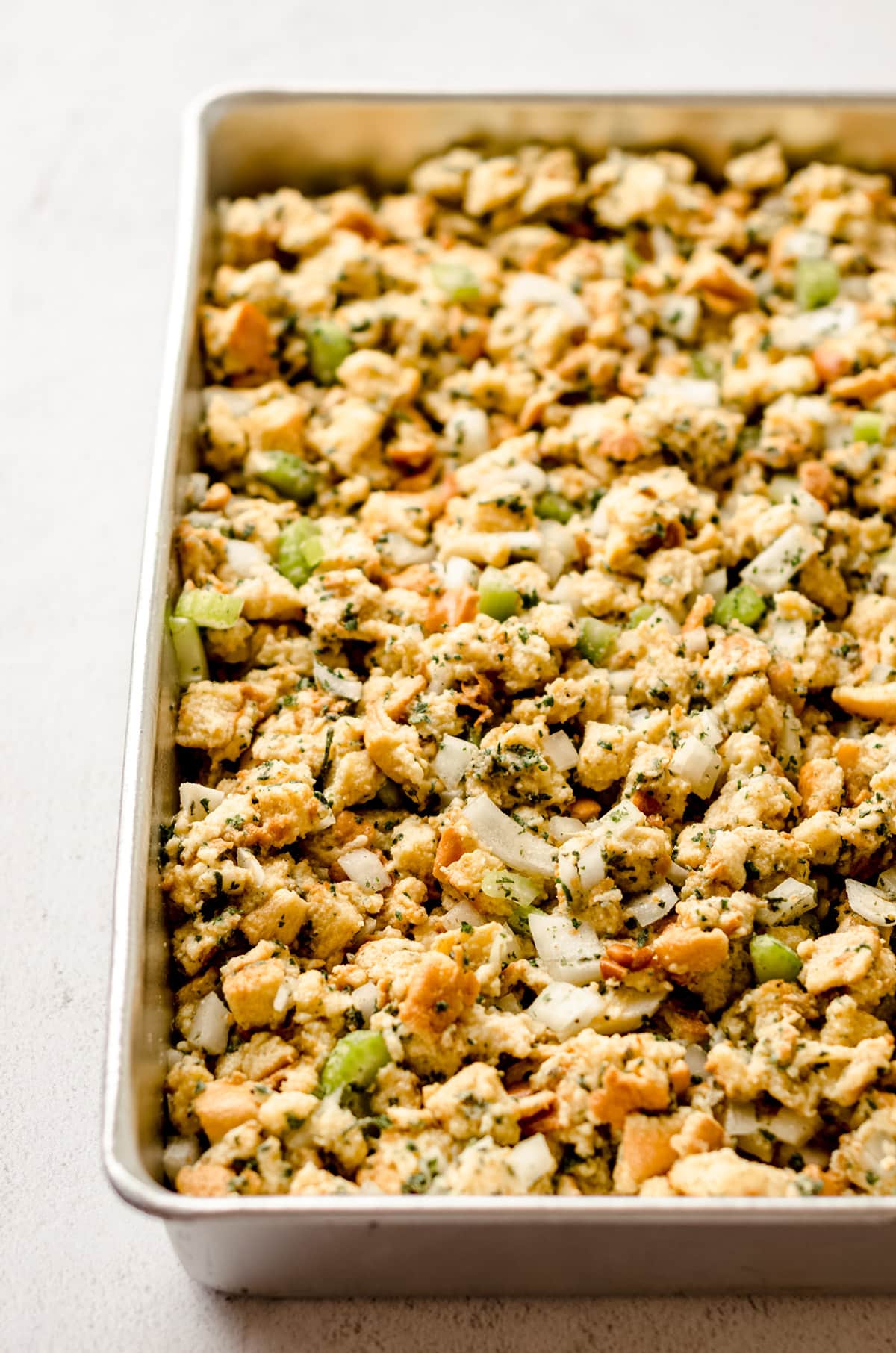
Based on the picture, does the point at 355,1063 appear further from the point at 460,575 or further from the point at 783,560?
the point at 783,560

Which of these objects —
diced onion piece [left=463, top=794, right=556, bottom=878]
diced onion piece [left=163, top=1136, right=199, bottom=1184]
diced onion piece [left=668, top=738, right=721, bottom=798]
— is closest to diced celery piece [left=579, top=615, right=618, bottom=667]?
diced onion piece [left=668, top=738, right=721, bottom=798]

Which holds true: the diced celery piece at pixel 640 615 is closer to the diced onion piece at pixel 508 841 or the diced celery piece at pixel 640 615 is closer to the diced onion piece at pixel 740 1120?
the diced onion piece at pixel 508 841

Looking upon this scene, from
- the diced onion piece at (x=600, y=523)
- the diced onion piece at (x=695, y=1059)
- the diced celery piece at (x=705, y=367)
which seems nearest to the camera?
the diced onion piece at (x=695, y=1059)

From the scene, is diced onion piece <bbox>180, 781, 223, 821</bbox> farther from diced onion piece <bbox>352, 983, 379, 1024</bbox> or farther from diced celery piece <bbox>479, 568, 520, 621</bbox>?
diced celery piece <bbox>479, 568, 520, 621</bbox>

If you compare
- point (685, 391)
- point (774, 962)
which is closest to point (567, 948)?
point (774, 962)

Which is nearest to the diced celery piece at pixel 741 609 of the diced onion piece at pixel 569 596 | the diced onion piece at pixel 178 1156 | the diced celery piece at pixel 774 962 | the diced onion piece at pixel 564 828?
the diced onion piece at pixel 569 596

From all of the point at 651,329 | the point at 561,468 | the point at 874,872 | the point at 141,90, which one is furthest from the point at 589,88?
the point at 874,872
